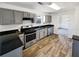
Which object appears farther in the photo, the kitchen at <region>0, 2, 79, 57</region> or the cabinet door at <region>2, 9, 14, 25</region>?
the cabinet door at <region>2, 9, 14, 25</region>

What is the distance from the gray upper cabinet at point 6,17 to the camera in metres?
3.50

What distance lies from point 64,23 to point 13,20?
16.6 ft

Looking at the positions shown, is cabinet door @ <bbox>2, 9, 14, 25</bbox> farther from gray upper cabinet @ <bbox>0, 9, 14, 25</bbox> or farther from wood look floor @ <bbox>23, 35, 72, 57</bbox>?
wood look floor @ <bbox>23, 35, 72, 57</bbox>

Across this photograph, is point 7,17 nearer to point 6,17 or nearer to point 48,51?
point 6,17

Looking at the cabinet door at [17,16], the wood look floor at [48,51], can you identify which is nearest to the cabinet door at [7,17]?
the cabinet door at [17,16]

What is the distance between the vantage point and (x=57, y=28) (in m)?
8.84

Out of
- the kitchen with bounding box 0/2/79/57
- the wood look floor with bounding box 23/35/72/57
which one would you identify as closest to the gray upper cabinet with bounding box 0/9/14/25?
the kitchen with bounding box 0/2/79/57

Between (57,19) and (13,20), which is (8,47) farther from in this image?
(57,19)

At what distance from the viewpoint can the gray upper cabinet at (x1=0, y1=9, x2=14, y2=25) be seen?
3501 mm

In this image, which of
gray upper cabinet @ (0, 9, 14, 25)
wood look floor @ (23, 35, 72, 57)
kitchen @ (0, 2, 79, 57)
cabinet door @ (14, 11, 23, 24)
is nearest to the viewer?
kitchen @ (0, 2, 79, 57)

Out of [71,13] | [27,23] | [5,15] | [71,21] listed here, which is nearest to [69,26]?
[71,21]

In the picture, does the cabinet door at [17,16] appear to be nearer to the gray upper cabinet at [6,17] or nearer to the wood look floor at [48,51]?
the gray upper cabinet at [6,17]

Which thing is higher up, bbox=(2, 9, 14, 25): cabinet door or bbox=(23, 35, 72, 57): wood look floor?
bbox=(2, 9, 14, 25): cabinet door

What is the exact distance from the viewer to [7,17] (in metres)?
3.75
